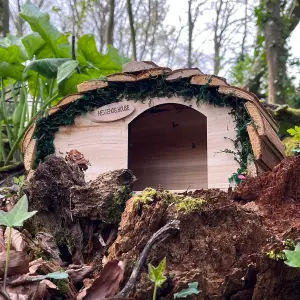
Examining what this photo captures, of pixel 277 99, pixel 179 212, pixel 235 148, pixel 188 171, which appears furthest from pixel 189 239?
pixel 277 99

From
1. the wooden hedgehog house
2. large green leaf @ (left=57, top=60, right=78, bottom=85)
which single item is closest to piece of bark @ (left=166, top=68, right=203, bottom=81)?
the wooden hedgehog house

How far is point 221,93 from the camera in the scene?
88.6 inches

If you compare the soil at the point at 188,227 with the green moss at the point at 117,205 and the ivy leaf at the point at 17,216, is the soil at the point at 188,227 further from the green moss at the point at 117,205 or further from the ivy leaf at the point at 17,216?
the ivy leaf at the point at 17,216

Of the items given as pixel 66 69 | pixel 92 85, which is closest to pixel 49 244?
pixel 92 85

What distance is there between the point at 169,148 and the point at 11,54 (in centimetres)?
141

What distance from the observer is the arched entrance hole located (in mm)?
3158

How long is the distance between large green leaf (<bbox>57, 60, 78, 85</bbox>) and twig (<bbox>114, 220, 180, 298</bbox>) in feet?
7.04

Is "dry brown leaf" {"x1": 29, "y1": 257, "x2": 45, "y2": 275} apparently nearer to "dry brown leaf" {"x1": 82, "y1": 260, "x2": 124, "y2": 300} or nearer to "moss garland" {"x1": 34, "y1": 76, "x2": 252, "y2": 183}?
"dry brown leaf" {"x1": 82, "y1": 260, "x2": 124, "y2": 300}

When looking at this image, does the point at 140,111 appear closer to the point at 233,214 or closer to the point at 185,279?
the point at 233,214

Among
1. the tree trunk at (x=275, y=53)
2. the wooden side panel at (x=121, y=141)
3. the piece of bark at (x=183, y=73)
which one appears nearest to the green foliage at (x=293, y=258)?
the wooden side panel at (x=121, y=141)

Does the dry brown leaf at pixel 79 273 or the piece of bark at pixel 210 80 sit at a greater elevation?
the piece of bark at pixel 210 80

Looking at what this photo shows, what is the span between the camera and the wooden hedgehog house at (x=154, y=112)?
2215mm

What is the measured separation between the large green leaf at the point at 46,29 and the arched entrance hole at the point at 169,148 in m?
0.88

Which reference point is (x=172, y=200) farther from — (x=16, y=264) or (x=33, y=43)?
(x=33, y=43)
